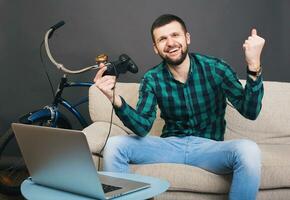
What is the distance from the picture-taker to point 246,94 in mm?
1951

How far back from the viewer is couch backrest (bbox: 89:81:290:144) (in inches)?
98.7

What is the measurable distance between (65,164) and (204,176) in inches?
30.8

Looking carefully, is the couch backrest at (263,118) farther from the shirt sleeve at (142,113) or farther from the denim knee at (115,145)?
the denim knee at (115,145)

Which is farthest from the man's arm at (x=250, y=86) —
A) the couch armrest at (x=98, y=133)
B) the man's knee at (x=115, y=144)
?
the couch armrest at (x=98, y=133)

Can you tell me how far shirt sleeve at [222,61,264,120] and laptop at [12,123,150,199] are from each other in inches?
28.5

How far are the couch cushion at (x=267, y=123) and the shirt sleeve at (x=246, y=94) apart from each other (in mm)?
449

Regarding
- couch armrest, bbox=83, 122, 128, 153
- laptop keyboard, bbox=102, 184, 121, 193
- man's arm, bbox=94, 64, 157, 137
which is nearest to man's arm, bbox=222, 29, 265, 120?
man's arm, bbox=94, 64, 157, 137

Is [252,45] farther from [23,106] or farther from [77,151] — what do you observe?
[23,106]

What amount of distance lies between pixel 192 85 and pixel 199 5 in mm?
1208

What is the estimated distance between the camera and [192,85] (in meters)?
2.18

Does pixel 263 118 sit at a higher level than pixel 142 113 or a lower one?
lower

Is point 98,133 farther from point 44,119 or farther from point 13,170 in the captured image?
point 13,170

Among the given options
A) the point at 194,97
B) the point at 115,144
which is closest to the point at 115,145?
the point at 115,144

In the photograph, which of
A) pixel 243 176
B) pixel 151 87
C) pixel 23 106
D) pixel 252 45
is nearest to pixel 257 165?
pixel 243 176
